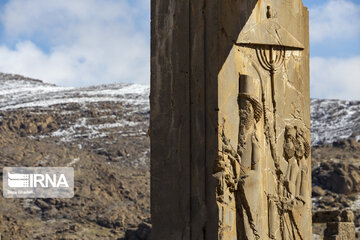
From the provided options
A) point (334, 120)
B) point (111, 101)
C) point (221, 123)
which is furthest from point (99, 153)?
point (221, 123)

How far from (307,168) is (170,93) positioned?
5.76 ft

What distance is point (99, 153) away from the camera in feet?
117

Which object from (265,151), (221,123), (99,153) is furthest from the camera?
(99,153)

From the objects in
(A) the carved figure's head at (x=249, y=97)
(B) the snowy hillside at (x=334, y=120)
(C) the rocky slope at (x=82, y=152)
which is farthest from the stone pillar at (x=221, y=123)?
(B) the snowy hillside at (x=334, y=120)

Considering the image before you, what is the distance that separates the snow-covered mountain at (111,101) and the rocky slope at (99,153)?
5 cm

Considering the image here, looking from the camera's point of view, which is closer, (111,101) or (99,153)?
(99,153)

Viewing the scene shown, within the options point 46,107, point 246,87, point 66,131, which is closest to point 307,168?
point 246,87

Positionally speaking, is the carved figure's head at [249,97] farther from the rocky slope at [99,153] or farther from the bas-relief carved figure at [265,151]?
the rocky slope at [99,153]

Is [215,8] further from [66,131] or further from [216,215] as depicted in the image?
[66,131]

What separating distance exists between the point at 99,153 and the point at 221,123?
93.7ft

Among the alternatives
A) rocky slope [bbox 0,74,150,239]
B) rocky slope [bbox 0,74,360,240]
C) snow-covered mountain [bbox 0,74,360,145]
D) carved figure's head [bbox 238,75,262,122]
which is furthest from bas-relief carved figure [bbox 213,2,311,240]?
snow-covered mountain [bbox 0,74,360,145]

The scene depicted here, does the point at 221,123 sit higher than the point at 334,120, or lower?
lower

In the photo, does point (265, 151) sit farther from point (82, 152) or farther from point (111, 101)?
point (111, 101)

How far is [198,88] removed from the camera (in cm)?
748
